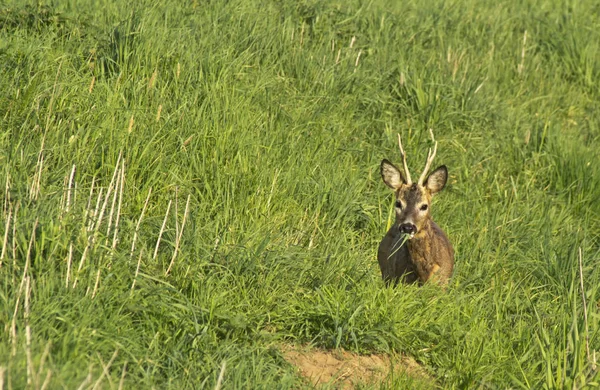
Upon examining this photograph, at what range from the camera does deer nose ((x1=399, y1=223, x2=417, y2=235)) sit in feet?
23.1

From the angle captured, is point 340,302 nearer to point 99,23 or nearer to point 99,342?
point 99,342

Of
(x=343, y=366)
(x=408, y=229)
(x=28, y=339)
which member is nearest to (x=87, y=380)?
(x=28, y=339)

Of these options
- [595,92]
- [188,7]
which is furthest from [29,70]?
[595,92]

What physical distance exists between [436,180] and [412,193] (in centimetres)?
26

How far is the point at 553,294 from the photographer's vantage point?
23.8ft

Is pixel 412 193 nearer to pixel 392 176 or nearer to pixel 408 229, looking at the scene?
pixel 392 176

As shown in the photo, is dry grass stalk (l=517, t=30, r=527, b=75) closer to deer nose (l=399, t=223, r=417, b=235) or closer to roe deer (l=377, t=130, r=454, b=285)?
roe deer (l=377, t=130, r=454, b=285)

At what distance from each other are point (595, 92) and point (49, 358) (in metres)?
7.99

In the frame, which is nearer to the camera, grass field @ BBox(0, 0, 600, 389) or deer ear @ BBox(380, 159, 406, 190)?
grass field @ BBox(0, 0, 600, 389)

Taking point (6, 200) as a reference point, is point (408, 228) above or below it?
below

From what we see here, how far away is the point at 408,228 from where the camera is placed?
704cm

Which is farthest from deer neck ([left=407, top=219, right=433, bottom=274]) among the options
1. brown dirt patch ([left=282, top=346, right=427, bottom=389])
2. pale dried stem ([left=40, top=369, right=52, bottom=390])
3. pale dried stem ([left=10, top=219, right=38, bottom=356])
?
pale dried stem ([left=40, top=369, right=52, bottom=390])

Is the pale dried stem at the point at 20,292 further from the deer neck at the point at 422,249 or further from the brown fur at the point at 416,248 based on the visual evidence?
the deer neck at the point at 422,249

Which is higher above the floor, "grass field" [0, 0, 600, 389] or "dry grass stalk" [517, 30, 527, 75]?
"dry grass stalk" [517, 30, 527, 75]
